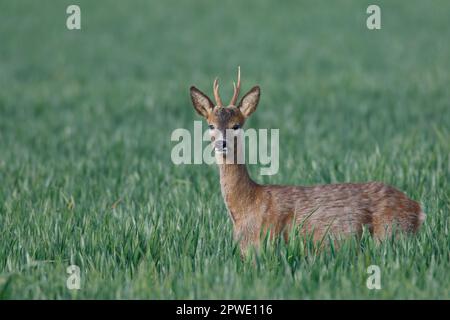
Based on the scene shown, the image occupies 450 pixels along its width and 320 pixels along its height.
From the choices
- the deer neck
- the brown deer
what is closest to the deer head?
the brown deer

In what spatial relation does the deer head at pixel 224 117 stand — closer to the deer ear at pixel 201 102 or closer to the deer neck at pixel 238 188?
the deer ear at pixel 201 102

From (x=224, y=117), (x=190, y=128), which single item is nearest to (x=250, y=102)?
(x=224, y=117)

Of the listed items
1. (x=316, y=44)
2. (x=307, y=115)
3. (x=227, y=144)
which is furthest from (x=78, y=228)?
(x=316, y=44)

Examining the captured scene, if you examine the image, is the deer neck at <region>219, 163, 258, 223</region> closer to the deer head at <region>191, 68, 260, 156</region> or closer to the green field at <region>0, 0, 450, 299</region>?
the deer head at <region>191, 68, 260, 156</region>

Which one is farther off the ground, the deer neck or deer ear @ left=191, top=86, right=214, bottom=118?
deer ear @ left=191, top=86, right=214, bottom=118

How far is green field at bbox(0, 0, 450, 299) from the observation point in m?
5.48

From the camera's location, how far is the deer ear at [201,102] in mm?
5902

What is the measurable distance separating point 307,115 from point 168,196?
557 cm

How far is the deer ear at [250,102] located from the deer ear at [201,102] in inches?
8.9

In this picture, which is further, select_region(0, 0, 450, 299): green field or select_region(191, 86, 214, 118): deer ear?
select_region(191, 86, 214, 118): deer ear

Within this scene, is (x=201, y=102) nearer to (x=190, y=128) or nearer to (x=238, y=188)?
(x=238, y=188)

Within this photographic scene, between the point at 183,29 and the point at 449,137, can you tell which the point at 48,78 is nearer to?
the point at 183,29

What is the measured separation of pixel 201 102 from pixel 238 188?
2.29 ft

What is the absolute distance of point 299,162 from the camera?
9.04 m
